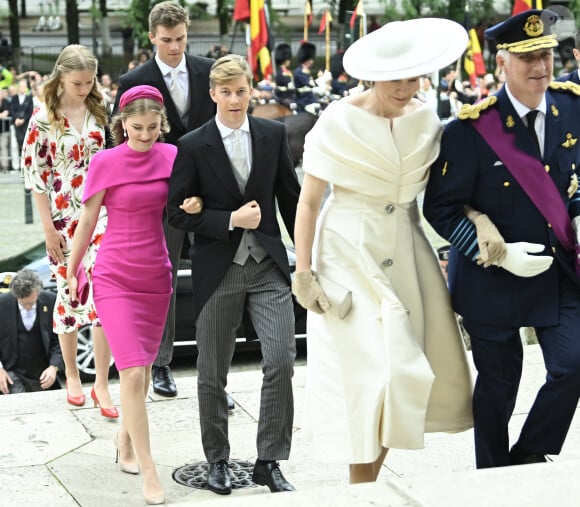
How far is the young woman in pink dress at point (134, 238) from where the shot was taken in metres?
5.37

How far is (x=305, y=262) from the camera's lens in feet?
16.0

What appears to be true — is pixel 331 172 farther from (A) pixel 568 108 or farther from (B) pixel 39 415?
(B) pixel 39 415

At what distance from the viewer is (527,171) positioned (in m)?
4.81

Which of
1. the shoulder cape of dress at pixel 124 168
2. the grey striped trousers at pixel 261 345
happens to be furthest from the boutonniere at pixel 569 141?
the shoulder cape of dress at pixel 124 168

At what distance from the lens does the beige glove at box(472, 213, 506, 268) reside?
187 inches

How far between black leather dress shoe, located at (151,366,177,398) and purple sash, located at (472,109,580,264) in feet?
9.14

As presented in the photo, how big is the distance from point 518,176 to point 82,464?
250 centimetres

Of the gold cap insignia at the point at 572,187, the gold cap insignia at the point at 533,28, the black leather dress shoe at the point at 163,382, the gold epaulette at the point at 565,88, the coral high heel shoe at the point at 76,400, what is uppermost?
the gold cap insignia at the point at 533,28

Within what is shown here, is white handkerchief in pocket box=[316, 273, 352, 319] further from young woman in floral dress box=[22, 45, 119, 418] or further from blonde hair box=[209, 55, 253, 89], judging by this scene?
young woman in floral dress box=[22, 45, 119, 418]

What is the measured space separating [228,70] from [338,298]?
119cm

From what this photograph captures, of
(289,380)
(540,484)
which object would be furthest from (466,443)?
(540,484)

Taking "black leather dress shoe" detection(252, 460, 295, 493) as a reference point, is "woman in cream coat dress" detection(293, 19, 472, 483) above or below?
above

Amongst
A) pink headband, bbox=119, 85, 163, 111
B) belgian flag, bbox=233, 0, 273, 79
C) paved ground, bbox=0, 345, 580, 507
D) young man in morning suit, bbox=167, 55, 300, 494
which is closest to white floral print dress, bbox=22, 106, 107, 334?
paved ground, bbox=0, 345, 580, 507

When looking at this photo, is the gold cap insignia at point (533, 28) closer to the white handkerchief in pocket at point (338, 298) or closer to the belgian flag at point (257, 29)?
the white handkerchief in pocket at point (338, 298)
